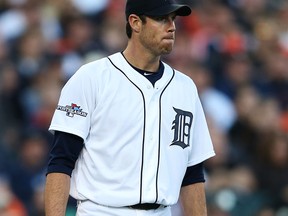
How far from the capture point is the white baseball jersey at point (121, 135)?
5.01 m

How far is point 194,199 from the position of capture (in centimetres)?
532

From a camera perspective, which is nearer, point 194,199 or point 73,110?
point 73,110

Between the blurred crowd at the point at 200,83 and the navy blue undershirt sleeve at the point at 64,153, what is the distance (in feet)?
11.1

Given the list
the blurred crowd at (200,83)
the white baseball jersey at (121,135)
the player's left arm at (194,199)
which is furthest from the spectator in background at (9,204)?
the white baseball jersey at (121,135)

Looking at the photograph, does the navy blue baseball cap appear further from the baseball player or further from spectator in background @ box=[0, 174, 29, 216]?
spectator in background @ box=[0, 174, 29, 216]

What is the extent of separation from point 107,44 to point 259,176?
2.58 metres

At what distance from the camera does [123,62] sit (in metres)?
5.26

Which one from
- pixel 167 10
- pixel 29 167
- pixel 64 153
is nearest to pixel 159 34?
pixel 167 10

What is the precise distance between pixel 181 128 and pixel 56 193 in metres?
0.79

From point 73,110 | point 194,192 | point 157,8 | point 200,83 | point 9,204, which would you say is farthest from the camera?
point 200,83

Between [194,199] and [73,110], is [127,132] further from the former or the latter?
[194,199]

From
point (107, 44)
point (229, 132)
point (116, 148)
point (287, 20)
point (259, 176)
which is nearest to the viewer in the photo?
point (116, 148)

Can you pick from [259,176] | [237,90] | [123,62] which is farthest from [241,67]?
[123,62]

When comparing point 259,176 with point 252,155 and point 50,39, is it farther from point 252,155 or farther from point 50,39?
point 50,39
